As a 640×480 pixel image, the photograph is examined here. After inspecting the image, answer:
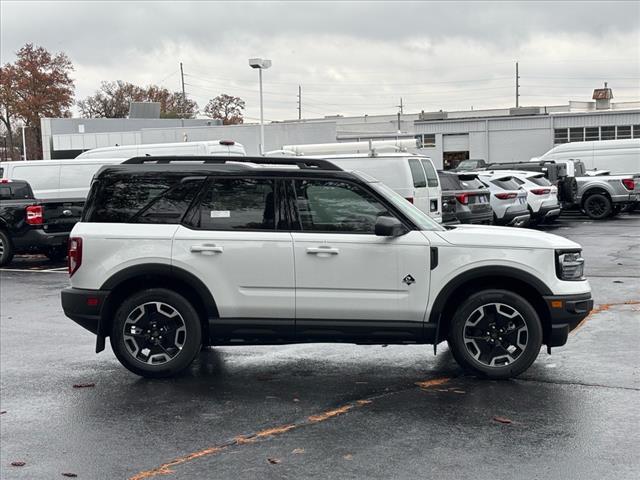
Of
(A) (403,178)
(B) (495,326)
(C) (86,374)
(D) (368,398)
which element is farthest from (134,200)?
(A) (403,178)

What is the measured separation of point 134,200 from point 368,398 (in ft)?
8.89

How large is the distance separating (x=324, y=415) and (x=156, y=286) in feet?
6.91

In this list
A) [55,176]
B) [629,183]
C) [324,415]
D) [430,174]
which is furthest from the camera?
[629,183]

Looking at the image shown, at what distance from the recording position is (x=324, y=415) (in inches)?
246

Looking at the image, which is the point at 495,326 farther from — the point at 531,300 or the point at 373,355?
the point at 373,355

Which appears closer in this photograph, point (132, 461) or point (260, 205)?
point (132, 461)

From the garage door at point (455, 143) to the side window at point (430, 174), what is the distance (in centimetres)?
3902

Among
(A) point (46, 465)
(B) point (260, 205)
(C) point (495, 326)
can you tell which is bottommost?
(A) point (46, 465)

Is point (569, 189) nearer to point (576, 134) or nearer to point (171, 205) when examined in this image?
point (171, 205)

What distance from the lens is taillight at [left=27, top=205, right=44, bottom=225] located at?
17.1 m

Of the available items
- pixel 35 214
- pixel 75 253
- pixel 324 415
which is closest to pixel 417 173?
pixel 35 214

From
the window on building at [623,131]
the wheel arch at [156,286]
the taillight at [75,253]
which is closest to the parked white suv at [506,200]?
the wheel arch at [156,286]

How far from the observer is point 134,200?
7.50 metres

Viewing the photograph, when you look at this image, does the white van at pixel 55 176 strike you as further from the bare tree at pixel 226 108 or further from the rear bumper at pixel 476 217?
the bare tree at pixel 226 108
